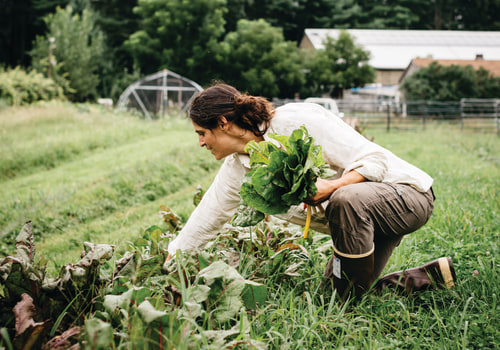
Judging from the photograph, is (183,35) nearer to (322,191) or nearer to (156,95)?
(156,95)

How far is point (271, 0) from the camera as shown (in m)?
31.1

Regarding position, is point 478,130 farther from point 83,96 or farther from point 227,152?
point 83,96

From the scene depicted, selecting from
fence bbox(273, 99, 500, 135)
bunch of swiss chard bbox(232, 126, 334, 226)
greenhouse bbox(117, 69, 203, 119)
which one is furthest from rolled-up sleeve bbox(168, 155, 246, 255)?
fence bbox(273, 99, 500, 135)

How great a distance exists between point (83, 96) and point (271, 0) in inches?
595

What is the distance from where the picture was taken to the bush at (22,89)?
15.4m

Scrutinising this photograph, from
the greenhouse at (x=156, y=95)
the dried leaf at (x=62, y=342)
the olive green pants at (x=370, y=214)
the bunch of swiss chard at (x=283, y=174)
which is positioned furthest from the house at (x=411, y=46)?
the dried leaf at (x=62, y=342)

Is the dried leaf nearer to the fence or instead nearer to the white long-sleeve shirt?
the white long-sleeve shirt

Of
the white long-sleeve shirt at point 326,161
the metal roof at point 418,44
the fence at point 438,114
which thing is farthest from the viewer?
the fence at point 438,114

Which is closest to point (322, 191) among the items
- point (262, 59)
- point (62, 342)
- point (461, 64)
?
point (62, 342)

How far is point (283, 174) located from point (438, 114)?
64.5 ft

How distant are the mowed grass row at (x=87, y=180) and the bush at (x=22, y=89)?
167 inches

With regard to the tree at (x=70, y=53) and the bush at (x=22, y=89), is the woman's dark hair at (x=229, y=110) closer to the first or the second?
the bush at (x=22, y=89)

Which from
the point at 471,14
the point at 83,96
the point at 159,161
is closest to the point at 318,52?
the point at 471,14

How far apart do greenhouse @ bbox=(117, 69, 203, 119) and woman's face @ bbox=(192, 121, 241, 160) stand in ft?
48.6
